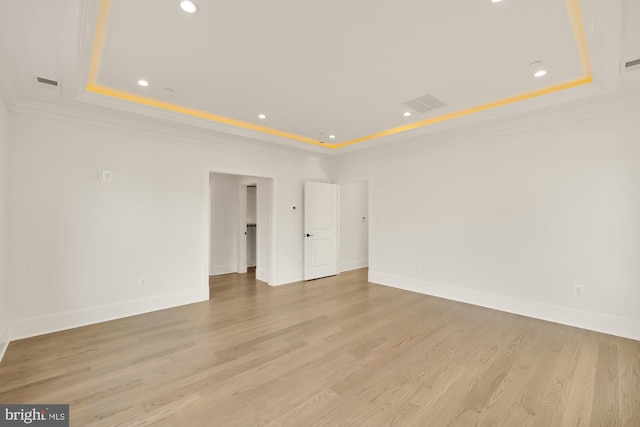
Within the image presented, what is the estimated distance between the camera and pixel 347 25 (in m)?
2.10

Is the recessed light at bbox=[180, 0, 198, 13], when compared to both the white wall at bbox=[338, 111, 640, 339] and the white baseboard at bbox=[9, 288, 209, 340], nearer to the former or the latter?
the white baseboard at bbox=[9, 288, 209, 340]

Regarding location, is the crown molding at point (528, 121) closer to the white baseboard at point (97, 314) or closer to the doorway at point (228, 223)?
the doorway at point (228, 223)

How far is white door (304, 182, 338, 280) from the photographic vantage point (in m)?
5.83

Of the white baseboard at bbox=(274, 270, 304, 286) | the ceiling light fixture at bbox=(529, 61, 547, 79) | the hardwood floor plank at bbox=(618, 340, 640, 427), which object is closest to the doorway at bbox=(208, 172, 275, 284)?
the white baseboard at bbox=(274, 270, 304, 286)

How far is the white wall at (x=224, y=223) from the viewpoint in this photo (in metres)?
6.38

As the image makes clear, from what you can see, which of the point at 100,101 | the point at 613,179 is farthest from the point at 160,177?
the point at 613,179

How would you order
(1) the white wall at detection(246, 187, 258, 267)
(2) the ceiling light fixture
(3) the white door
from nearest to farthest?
(2) the ceiling light fixture
(3) the white door
(1) the white wall at detection(246, 187, 258, 267)

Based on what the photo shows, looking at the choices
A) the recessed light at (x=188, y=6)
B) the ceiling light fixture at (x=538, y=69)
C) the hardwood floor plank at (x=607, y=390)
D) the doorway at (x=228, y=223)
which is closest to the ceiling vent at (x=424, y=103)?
the ceiling light fixture at (x=538, y=69)

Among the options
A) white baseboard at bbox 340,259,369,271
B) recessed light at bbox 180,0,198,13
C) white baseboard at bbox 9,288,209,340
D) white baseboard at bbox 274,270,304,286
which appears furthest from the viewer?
white baseboard at bbox 340,259,369,271

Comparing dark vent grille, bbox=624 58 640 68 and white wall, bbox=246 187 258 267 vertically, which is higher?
dark vent grille, bbox=624 58 640 68

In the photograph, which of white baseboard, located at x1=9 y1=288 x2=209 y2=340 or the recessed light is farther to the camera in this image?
white baseboard, located at x1=9 y1=288 x2=209 y2=340

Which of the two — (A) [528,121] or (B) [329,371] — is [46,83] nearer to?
(B) [329,371]

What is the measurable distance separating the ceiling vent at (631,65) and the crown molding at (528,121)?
0.55m

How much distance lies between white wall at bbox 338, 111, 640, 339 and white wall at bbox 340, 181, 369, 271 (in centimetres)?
167
